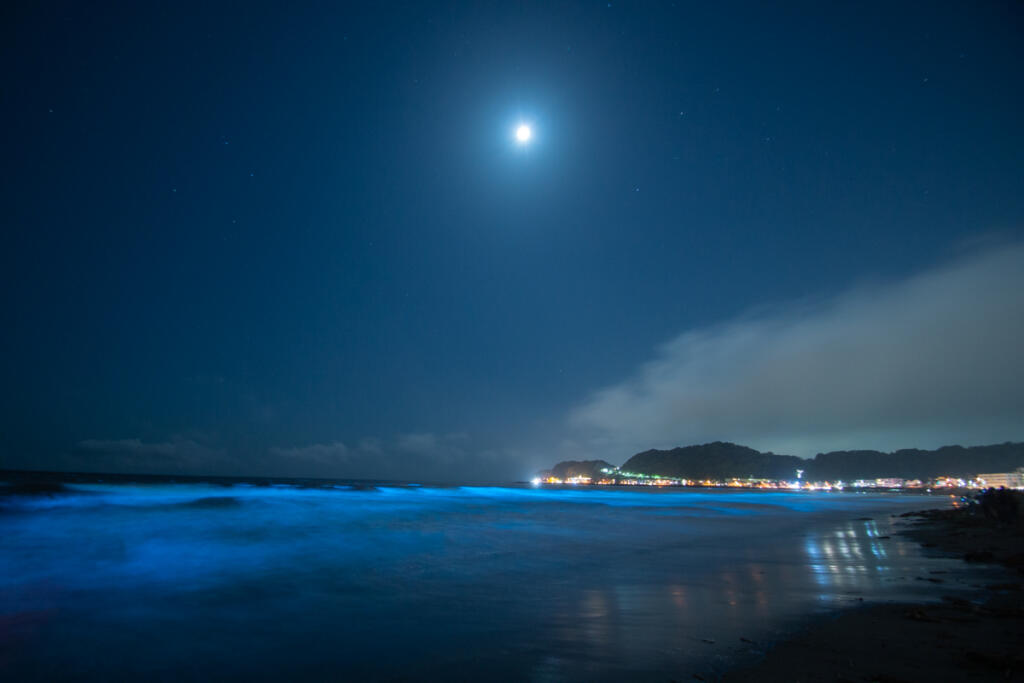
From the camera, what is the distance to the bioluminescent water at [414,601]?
5.69m

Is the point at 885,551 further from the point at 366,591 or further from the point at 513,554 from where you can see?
the point at 366,591

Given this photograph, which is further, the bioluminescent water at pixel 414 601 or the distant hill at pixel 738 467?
the distant hill at pixel 738 467

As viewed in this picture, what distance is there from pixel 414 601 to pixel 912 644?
7.52m

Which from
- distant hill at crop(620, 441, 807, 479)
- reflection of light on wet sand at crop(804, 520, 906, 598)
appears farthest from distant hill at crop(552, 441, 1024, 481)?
reflection of light on wet sand at crop(804, 520, 906, 598)

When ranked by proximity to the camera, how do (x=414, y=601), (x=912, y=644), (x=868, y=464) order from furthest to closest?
(x=868, y=464) → (x=414, y=601) → (x=912, y=644)

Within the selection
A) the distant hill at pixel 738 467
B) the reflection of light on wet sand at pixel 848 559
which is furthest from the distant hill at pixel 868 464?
the reflection of light on wet sand at pixel 848 559

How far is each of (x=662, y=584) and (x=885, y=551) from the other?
8.88 meters

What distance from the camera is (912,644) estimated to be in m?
5.30

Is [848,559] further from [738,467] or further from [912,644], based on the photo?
[738,467]

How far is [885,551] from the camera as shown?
1338 cm

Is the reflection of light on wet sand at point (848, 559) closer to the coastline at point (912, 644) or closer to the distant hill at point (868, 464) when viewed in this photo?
the coastline at point (912, 644)

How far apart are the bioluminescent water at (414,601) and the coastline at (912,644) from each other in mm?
445

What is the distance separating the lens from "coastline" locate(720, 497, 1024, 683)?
14.9 ft

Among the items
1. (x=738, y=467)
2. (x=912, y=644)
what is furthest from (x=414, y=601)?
(x=738, y=467)
